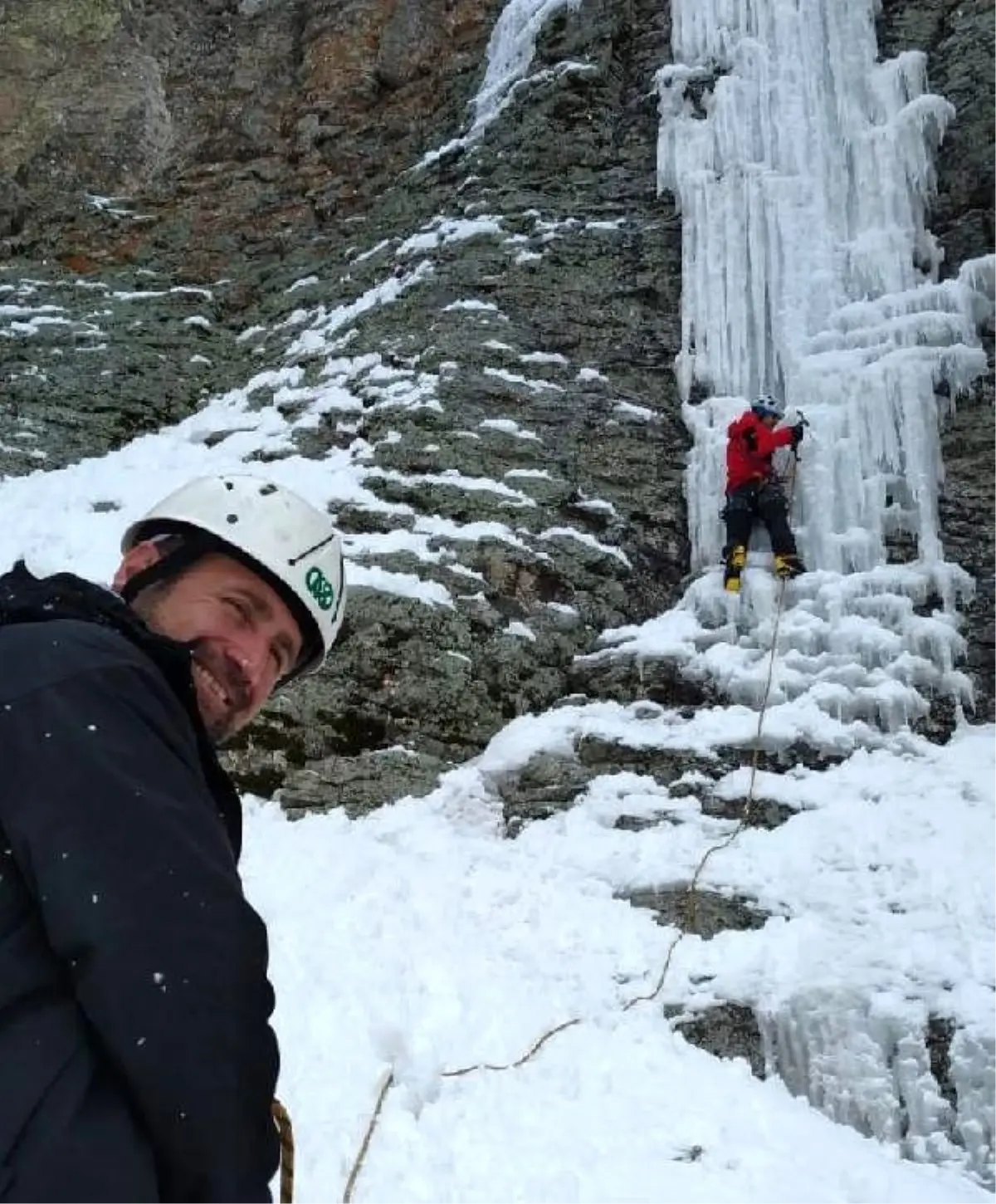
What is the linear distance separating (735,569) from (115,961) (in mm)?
7894

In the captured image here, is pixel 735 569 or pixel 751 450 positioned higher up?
pixel 751 450

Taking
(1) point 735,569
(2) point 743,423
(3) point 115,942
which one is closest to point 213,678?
(3) point 115,942

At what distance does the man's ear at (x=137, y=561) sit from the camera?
1959 millimetres

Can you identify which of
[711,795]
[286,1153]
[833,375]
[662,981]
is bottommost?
[662,981]

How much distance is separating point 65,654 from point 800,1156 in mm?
3729

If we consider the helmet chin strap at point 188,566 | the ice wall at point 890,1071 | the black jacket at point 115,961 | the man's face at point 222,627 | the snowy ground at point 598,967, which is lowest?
the ice wall at point 890,1071

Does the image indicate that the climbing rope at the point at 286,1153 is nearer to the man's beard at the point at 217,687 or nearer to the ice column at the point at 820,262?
the man's beard at the point at 217,687

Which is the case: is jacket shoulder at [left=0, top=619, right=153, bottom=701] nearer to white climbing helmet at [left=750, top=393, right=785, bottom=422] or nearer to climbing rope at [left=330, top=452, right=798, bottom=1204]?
climbing rope at [left=330, top=452, right=798, bottom=1204]

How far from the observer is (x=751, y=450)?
908cm

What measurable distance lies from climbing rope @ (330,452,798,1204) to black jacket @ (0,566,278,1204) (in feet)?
1.87

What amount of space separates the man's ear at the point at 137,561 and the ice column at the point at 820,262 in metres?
7.59

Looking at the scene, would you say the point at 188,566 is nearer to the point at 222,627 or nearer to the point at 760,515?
the point at 222,627

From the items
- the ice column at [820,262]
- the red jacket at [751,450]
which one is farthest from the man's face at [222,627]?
the ice column at [820,262]

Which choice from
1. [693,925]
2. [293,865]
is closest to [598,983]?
[693,925]
